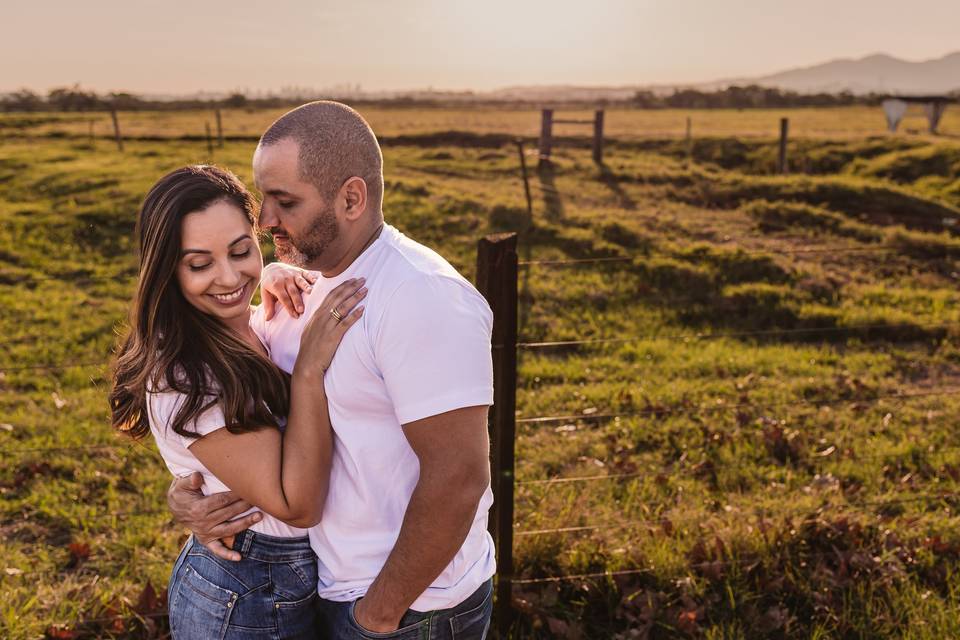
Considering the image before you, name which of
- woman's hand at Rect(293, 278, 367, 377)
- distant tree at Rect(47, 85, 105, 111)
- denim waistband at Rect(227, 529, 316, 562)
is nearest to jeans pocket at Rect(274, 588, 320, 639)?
denim waistband at Rect(227, 529, 316, 562)

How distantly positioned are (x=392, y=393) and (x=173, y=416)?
594mm

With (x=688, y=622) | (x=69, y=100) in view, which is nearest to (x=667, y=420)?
(x=688, y=622)

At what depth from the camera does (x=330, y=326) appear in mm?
1845

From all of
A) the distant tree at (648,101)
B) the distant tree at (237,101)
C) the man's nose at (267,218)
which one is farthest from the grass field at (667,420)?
the distant tree at (237,101)

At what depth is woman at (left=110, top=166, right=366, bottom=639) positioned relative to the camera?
6.17ft

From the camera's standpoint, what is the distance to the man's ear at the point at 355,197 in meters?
1.90

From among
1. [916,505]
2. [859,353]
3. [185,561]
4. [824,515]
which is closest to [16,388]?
[185,561]

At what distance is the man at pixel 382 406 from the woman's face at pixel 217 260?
0.18 metres

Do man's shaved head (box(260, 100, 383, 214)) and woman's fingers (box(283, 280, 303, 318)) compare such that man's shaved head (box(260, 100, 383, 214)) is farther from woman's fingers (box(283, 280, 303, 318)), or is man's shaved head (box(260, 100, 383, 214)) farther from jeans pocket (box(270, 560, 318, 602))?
jeans pocket (box(270, 560, 318, 602))

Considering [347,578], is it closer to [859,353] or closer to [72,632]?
[72,632]

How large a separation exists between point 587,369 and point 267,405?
17.9 ft

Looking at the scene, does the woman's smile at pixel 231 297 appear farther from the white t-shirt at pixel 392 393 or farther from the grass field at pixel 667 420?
the grass field at pixel 667 420

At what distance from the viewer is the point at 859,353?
764cm

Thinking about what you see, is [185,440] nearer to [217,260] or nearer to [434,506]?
[217,260]
